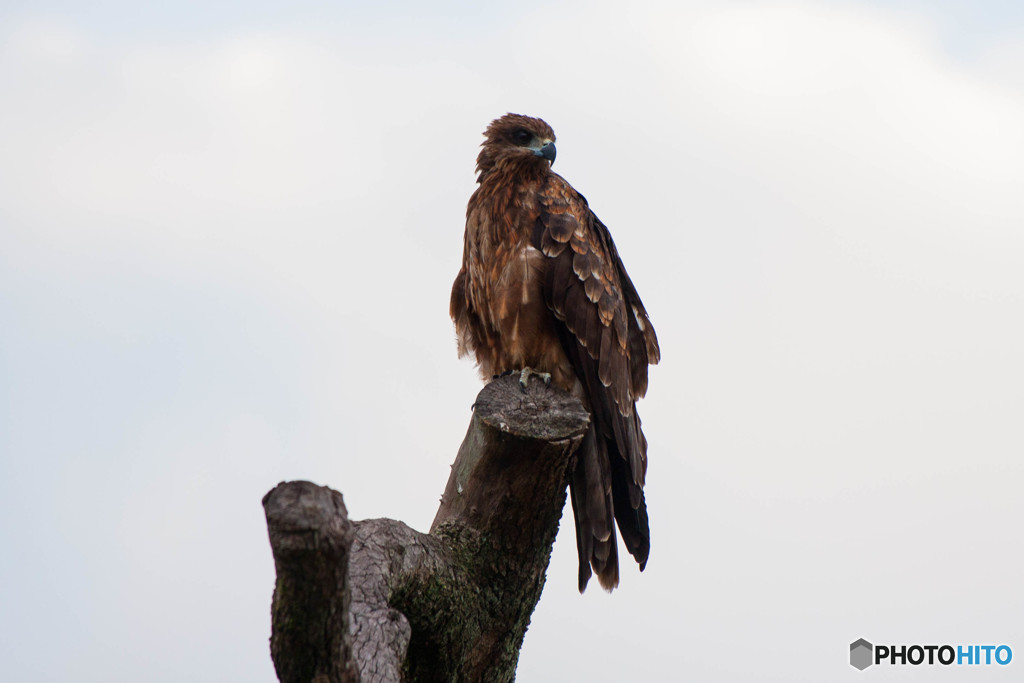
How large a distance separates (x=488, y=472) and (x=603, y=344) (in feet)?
4.79

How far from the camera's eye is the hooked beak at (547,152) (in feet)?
21.6

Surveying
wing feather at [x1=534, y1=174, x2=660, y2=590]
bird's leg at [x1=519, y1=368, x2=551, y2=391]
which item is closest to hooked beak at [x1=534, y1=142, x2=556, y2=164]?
wing feather at [x1=534, y1=174, x2=660, y2=590]

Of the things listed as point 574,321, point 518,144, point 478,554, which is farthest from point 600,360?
point 518,144

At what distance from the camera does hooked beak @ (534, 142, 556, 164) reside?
659cm

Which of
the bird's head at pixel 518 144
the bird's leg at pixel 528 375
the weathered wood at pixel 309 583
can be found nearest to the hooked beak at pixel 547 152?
the bird's head at pixel 518 144

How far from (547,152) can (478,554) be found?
9.63ft

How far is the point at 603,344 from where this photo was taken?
233 inches

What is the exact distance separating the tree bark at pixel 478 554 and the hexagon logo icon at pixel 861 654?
3718 millimetres

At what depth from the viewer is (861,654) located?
7.71 meters

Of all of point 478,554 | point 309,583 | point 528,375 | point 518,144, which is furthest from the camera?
point 518,144

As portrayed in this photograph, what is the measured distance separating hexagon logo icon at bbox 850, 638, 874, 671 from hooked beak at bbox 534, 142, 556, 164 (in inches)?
176

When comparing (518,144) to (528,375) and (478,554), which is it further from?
(478,554)

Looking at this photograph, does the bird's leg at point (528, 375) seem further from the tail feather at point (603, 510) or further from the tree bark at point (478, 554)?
the tail feather at point (603, 510)

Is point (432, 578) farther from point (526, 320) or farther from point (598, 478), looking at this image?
point (526, 320)
